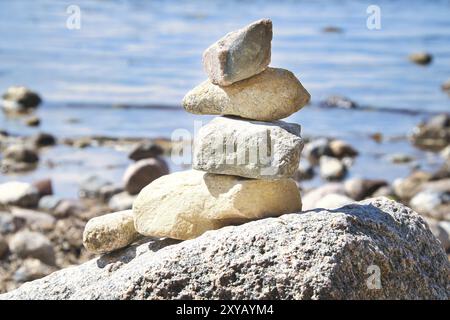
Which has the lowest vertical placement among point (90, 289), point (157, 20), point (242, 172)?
point (157, 20)

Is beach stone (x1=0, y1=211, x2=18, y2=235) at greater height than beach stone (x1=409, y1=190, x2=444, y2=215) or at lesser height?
greater

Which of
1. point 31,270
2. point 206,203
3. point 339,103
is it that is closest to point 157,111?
point 339,103

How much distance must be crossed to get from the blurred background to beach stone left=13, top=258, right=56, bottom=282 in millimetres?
16

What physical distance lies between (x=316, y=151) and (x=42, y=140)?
14.1ft

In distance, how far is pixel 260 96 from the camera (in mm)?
4777

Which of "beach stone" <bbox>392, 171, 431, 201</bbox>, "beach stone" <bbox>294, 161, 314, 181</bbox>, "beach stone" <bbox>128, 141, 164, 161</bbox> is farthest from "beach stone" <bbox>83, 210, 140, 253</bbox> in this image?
"beach stone" <bbox>128, 141, 164, 161</bbox>

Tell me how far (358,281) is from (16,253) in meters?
5.29

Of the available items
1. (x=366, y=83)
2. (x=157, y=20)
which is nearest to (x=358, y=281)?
(x=366, y=83)

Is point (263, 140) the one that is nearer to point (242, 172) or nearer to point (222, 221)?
point (242, 172)

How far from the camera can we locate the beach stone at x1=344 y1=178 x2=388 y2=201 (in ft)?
38.0

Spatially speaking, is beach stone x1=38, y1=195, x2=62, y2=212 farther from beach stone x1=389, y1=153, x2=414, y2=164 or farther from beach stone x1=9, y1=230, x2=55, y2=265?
beach stone x1=389, y1=153, x2=414, y2=164

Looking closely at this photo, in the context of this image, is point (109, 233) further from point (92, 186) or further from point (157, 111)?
point (157, 111)

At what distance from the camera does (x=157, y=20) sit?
31.6 metres

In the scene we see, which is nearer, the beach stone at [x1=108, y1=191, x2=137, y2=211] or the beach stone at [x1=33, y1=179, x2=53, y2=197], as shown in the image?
the beach stone at [x1=108, y1=191, x2=137, y2=211]
